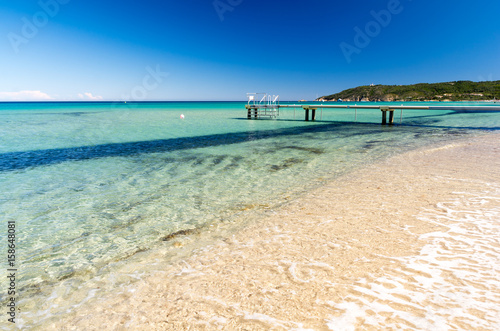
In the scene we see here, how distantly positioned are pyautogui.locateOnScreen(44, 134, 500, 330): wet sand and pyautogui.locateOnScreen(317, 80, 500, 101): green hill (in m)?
146

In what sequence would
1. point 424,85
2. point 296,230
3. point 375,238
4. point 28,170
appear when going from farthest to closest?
point 424,85, point 28,170, point 296,230, point 375,238

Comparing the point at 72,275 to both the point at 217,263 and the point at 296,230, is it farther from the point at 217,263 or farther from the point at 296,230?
the point at 296,230

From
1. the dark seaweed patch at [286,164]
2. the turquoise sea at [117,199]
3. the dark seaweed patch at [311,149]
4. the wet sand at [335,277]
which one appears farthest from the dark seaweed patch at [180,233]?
the dark seaweed patch at [311,149]

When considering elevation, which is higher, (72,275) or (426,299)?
(426,299)

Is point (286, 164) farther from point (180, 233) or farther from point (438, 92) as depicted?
point (438, 92)

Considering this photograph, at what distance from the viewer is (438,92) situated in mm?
136750

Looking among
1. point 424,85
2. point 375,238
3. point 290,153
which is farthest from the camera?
point 424,85

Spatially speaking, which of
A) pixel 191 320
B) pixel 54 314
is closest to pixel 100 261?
pixel 54 314

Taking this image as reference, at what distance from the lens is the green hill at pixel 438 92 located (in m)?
121

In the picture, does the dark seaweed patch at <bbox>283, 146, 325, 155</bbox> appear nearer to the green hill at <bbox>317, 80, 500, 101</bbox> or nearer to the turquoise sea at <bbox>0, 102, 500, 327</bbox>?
the turquoise sea at <bbox>0, 102, 500, 327</bbox>

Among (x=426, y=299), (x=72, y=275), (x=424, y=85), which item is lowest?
(x=72, y=275)

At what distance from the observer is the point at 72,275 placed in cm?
367

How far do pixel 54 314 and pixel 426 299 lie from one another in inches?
154

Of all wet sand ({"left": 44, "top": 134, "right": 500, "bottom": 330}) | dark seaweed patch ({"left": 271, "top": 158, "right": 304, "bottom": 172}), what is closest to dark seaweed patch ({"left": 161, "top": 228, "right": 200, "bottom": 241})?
wet sand ({"left": 44, "top": 134, "right": 500, "bottom": 330})
